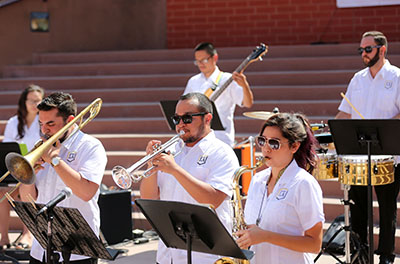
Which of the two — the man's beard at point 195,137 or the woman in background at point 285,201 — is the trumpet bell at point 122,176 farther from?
the woman in background at point 285,201

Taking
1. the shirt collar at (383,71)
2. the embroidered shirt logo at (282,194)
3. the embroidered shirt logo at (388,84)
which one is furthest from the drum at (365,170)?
the embroidered shirt logo at (282,194)

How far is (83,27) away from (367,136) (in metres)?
9.64

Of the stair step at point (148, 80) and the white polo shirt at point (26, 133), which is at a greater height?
the stair step at point (148, 80)

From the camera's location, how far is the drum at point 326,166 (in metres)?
6.60

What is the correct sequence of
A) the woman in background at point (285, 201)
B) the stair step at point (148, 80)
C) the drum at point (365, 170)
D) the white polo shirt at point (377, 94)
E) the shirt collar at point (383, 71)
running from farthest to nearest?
1. the stair step at point (148, 80)
2. the shirt collar at point (383, 71)
3. the white polo shirt at point (377, 94)
4. the drum at point (365, 170)
5. the woman in background at point (285, 201)

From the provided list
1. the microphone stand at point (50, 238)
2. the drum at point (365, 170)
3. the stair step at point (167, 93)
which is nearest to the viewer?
the microphone stand at point (50, 238)

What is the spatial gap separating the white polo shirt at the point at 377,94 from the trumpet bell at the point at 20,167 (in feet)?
13.8

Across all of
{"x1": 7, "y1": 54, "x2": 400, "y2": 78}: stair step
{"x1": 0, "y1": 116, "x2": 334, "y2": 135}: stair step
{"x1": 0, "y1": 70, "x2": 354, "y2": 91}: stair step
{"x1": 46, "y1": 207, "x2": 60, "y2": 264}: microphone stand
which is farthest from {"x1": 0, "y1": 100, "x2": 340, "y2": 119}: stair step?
{"x1": 46, "y1": 207, "x2": 60, "y2": 264}: microphone stand

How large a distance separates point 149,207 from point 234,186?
0.85 metres

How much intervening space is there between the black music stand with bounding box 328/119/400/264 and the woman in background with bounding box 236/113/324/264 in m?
1.81

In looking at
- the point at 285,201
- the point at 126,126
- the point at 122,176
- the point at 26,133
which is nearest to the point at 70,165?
the point at 122,176

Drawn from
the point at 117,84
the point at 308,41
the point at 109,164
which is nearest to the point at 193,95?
the point at 109,164

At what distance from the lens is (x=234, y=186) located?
4.62 metres

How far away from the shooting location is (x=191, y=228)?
3.86 meters
